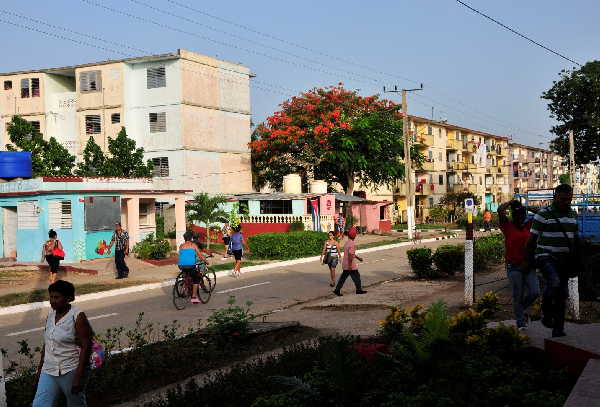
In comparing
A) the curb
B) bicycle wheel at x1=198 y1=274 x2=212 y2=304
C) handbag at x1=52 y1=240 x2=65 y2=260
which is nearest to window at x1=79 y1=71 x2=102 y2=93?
the curb

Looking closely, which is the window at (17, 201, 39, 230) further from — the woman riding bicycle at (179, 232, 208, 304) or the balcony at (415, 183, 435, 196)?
the balcony at (415, 183, 435, 196)

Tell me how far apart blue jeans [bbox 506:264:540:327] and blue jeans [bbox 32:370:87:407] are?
5.57m

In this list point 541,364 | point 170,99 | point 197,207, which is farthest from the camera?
point 170,99

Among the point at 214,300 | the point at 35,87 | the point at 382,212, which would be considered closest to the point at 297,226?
the point at 382,212

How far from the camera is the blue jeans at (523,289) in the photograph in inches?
340

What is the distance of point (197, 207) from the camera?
3212cm

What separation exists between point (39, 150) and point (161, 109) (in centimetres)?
1033

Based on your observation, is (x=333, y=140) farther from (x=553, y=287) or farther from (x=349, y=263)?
(x=553, y=287)

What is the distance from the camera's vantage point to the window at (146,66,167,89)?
4575 cm

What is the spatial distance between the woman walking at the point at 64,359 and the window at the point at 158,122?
1633 inches

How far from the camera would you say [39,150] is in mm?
37719

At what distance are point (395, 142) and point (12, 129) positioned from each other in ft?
84.0

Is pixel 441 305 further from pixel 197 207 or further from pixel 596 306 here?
pixel 197 207

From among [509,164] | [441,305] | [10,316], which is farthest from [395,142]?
[509,164]
